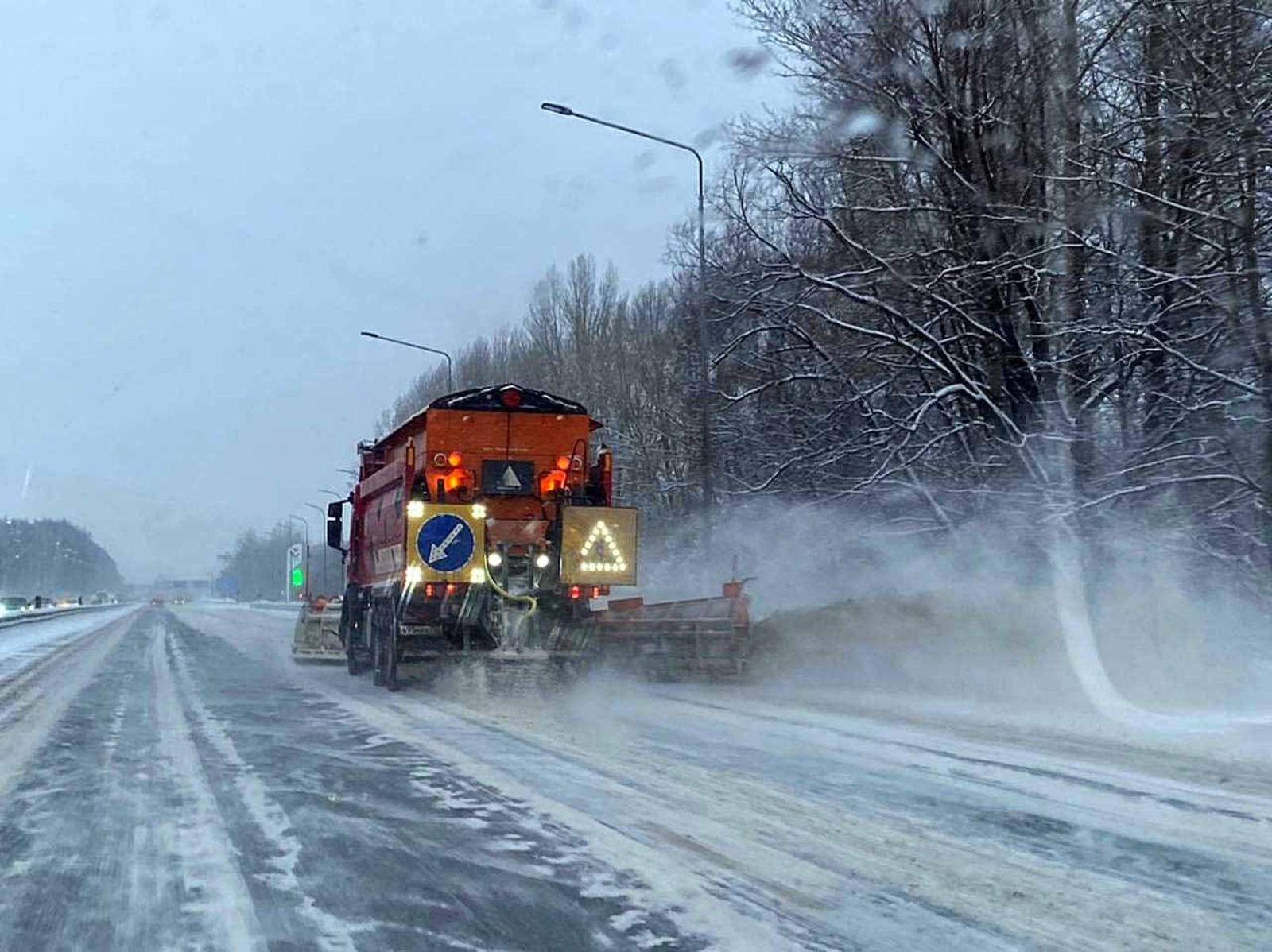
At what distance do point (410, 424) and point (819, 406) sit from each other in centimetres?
670

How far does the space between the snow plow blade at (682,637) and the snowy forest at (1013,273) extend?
3.15 metres

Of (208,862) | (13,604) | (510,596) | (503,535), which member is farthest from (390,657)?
(13,604)

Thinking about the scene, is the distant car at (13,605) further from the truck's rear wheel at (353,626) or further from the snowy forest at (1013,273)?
the snowy forest at (1013,273)

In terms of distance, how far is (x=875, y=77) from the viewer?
1870 centimetres

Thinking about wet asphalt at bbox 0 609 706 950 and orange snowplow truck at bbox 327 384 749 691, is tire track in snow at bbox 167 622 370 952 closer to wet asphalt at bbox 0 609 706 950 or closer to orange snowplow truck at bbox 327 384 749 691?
wet asphalt at bbox 0 609 706 950

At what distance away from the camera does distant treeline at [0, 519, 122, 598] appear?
147m

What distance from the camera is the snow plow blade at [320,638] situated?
1023 inches

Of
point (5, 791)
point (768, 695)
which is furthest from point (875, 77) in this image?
point (5, 791)

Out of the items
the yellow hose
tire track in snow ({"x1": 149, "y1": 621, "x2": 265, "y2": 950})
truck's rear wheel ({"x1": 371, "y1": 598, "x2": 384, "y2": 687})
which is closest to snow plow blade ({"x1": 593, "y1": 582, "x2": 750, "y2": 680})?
the yellow hose

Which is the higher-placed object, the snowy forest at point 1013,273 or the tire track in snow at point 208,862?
the snowy forest at point 1013,273

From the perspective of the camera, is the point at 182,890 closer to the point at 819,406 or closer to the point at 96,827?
the point at 96,827

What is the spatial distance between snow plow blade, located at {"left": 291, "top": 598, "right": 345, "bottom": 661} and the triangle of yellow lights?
10.2m

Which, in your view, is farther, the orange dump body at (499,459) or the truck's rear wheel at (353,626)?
the truck's rear wheel at (353,626)

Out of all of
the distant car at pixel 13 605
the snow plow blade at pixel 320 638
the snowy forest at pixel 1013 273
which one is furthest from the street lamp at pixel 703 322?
the distant car at pixel 13 605
